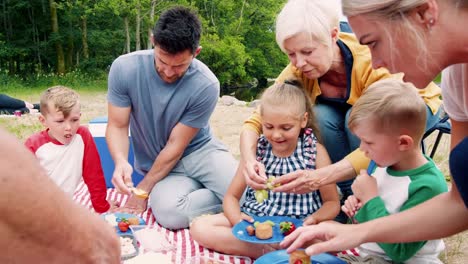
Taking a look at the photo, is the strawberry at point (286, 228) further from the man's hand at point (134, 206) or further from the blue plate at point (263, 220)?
the man's hand at point (134, 206)

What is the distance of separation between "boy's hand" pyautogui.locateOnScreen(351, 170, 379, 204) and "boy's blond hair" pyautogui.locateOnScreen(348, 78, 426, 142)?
0.25 meters

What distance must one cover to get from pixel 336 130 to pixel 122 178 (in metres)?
1.35

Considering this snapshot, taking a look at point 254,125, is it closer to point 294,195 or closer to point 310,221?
point 294,195

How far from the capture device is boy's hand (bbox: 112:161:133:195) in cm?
303

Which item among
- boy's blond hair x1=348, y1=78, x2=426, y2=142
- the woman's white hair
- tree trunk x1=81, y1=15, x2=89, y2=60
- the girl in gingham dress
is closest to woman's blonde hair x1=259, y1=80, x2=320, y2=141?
the girl in gingham dress

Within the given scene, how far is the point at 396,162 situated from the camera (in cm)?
231

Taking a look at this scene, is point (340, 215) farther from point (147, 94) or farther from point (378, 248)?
point (147, 94)

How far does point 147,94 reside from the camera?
131 inches

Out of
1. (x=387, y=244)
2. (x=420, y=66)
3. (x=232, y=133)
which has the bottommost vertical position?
(x=232, y=133)

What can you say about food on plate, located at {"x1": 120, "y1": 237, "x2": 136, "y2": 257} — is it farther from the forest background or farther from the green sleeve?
the forest background

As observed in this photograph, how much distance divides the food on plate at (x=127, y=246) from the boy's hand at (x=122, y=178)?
0.41 meters

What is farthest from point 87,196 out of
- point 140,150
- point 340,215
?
point 340,215

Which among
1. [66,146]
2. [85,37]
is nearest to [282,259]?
[66,146]

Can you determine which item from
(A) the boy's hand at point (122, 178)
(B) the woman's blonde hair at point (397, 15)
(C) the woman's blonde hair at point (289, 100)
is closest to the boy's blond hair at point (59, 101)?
(A) the boy's hand at point (122, 178)
